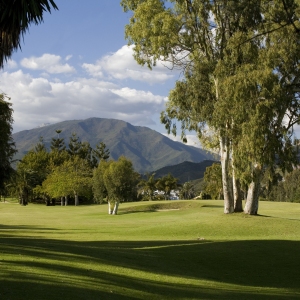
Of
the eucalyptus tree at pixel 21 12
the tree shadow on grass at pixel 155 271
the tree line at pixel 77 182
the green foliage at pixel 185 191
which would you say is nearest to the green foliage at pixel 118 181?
the tree line at pixel 77 182

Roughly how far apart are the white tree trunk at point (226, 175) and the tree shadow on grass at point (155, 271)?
9.05 m

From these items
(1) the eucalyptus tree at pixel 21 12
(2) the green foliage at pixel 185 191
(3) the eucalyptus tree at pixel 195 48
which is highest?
(3) the eucalyptus tree at pixel 195 48

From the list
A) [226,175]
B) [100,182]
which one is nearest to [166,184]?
[100,182]

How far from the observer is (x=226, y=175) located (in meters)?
28.1

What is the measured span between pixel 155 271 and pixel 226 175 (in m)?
16.0

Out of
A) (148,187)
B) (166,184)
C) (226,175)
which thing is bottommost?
(148,187)

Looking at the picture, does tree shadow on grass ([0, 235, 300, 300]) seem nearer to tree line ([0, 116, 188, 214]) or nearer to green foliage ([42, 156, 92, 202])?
tree line ([0, 116, 188, 214])

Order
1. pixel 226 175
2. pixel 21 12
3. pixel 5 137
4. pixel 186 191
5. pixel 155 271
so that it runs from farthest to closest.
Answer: pixel 186 191 < pixel 226 175 < pixel 5 137 < pixel 155 271 < pixel 21 12

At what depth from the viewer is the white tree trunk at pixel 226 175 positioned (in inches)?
1103

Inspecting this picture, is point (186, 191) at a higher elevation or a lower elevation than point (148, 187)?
lower

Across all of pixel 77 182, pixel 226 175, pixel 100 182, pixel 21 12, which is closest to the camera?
pixel 21 12

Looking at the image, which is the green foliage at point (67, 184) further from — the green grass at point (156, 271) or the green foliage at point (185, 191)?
the green grass at point (156, 271)

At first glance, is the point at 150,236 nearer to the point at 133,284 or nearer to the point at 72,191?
the point at 133,284

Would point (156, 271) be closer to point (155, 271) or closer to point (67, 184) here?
point (155, 271)
